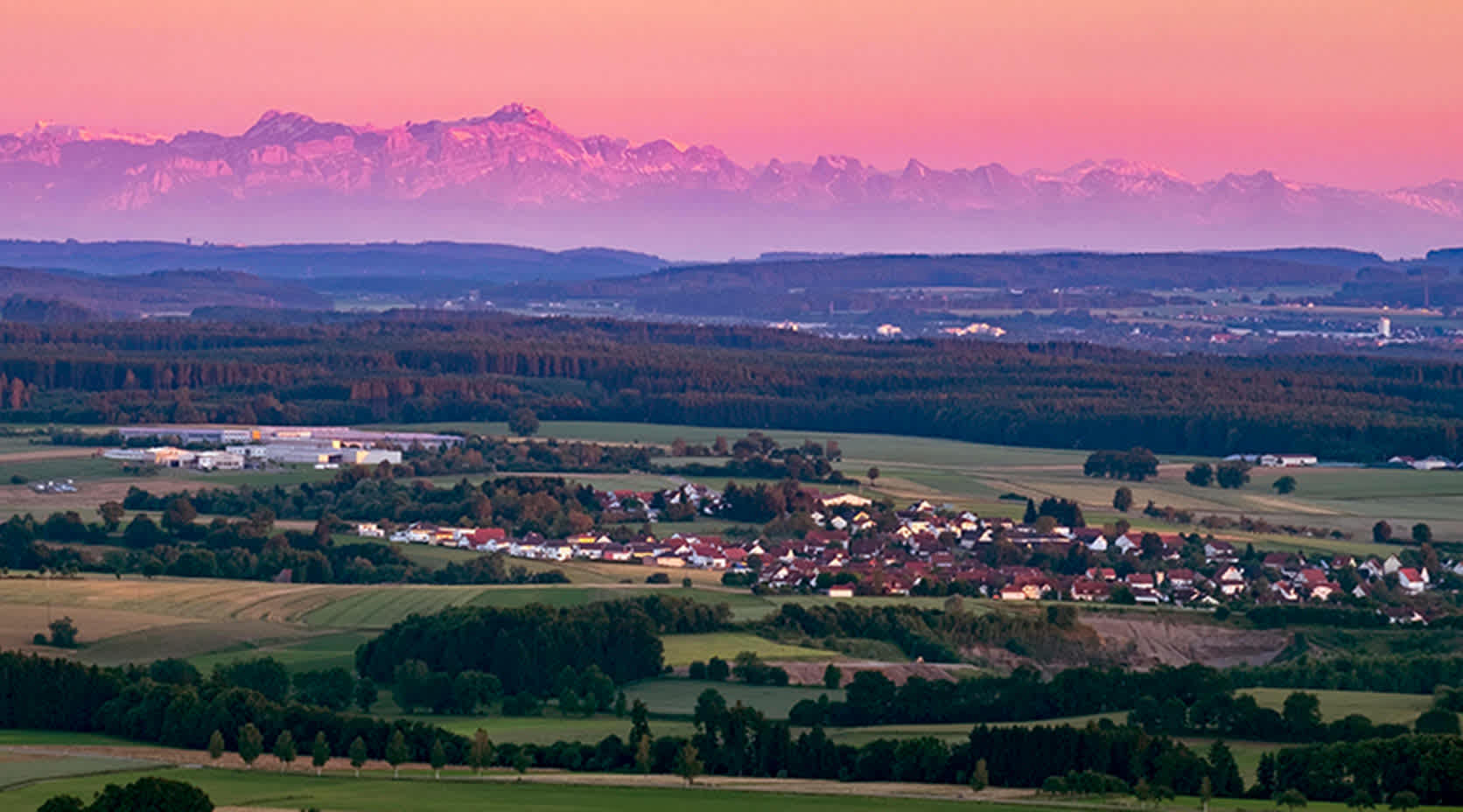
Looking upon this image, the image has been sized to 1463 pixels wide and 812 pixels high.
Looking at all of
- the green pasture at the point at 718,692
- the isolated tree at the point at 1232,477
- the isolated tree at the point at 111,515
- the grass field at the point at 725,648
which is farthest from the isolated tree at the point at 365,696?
the isolated tree at the point at 1232,477

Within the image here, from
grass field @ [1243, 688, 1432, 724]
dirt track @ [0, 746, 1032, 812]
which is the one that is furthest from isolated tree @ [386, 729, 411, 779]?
grass field @ [1243, 688, 1432, 724]

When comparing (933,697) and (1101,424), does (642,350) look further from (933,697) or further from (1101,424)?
(933,697)

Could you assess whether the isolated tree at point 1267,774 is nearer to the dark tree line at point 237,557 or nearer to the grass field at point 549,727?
the grass field at point 549,727

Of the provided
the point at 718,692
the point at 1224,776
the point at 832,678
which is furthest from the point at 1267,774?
the point at 832,678

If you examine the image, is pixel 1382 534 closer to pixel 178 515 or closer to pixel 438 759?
pixel 178 515

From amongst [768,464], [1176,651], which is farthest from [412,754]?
[768,464]

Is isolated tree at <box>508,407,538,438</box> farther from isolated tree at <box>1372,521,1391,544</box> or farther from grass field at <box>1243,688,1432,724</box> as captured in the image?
grass field at <box>1243,688,1432,724</box>
